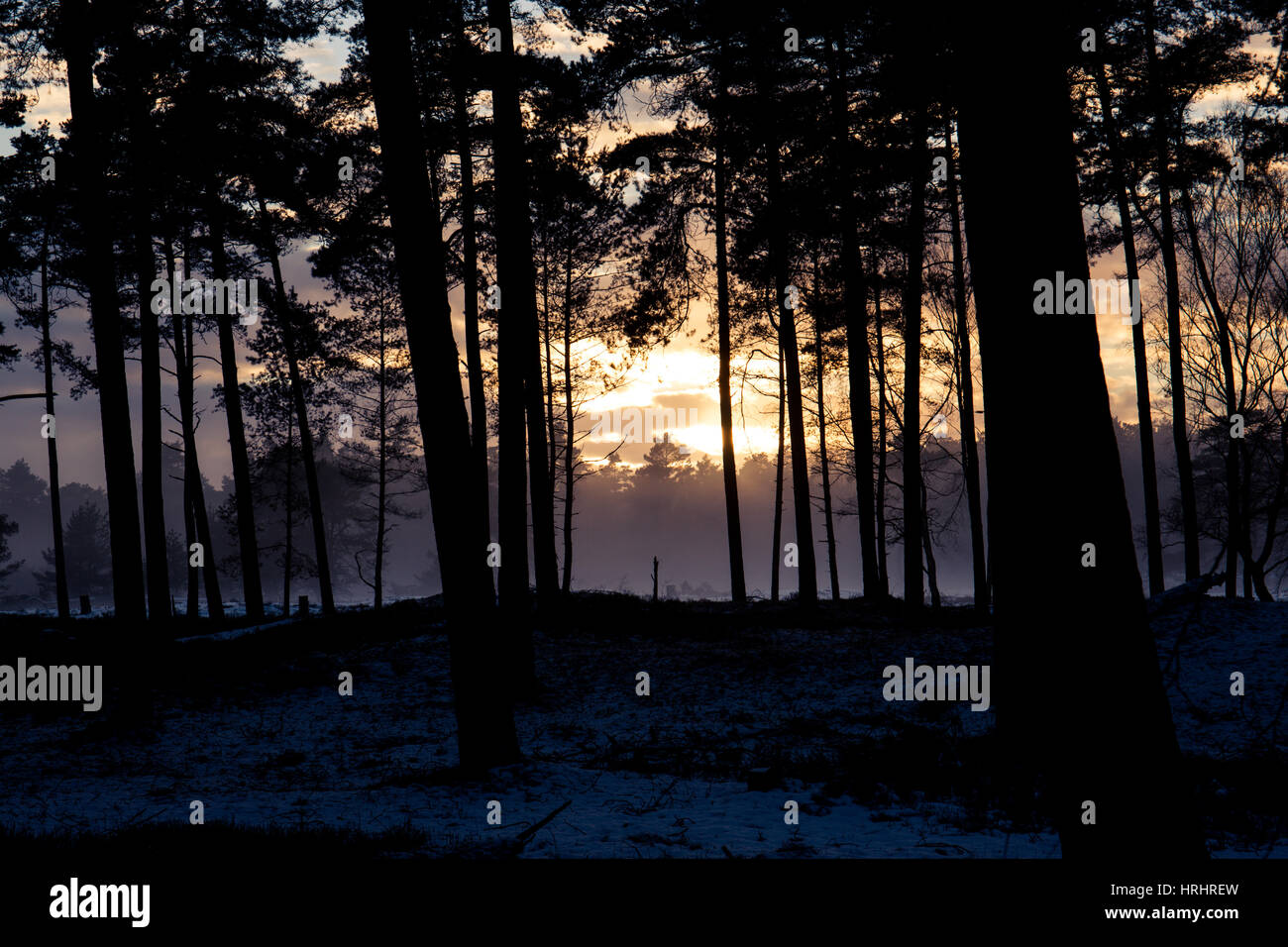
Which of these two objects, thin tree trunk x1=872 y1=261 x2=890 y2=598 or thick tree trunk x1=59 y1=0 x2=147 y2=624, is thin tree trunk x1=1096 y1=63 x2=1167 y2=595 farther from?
thick tree trunk x1=59 y1=0 x2=147 y2=624

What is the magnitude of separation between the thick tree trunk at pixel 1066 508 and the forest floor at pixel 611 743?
0.32 meters

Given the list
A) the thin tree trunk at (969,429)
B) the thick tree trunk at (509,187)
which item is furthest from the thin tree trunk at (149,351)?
the thin tree trunk at (969,429)

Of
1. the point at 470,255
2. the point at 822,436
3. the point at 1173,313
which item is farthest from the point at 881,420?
the point at 470,255

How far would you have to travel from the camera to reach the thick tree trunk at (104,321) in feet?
33.7

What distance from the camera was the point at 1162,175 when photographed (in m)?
16.1

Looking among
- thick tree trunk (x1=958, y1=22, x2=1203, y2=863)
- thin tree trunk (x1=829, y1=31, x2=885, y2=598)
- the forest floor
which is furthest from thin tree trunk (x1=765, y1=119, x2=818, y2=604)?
thick tree trunk (x1=958, y1=22, x2=1203, y2=863)

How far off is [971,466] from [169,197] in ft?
54.4

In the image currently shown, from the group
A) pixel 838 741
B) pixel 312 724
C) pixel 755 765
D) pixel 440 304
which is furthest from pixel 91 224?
pixel 838 741

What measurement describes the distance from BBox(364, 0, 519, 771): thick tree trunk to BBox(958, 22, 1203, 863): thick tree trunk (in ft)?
15.9

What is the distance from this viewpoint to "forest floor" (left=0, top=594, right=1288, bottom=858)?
18.3 feet

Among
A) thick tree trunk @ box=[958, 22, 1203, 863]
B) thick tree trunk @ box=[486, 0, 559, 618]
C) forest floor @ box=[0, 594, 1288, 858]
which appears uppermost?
thick tree trunk @ box=[486, 0, 559, 618]

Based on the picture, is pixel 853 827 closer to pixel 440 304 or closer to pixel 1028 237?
pixel 1028 237

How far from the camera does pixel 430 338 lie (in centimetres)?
709

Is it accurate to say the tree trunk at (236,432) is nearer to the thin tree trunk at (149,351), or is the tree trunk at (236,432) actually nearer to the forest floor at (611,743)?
the forest floor at (611,743)
